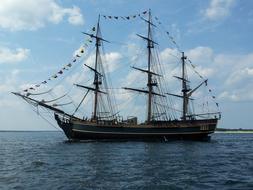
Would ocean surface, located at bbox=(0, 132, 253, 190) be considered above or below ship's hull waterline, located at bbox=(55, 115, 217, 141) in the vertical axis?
below

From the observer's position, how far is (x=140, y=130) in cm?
8738

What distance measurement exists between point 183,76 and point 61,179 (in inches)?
2808

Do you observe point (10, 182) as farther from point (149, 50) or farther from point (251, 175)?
point (149, 50)

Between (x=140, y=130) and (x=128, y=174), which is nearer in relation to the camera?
(x=128, y=174)

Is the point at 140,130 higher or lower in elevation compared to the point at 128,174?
higher

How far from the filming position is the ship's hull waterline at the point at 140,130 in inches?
3253

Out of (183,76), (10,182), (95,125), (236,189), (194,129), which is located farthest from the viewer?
(183,76)

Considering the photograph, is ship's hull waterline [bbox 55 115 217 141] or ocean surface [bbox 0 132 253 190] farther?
ship's hull waterline [bbox 55 115 217 141]

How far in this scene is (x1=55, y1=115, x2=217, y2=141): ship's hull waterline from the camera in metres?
82.6

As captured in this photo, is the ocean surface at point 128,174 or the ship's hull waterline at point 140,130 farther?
the ship's hull waterline at point 140,130

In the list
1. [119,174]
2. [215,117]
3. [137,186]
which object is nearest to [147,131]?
[215,117]

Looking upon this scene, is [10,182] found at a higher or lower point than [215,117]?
lower

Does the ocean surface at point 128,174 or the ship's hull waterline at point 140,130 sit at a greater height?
the ship's hull waterline at point 140,130

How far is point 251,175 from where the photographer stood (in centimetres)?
3400
